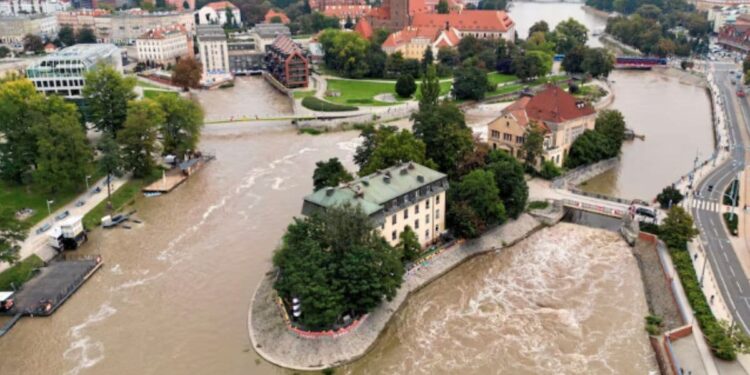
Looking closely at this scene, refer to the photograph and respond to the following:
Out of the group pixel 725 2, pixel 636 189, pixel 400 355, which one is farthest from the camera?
pixel 725 2

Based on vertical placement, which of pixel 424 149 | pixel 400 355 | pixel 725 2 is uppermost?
pixel 725 2

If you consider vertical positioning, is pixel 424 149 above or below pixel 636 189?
above

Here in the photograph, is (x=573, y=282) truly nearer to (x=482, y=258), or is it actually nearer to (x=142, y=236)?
(x=482, y=258)

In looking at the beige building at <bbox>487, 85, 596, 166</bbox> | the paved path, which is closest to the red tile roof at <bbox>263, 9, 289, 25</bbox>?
the paved path

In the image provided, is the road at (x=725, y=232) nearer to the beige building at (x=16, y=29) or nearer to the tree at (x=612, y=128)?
the tree at (x=612, y=128)

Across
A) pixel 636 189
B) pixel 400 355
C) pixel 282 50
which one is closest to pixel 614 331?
pixel 400 355

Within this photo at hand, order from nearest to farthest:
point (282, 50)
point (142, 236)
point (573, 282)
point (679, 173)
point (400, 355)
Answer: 1. point (400, 355)
2. point (573, 282)
3. point (142, 236)
4. point (679, 173)
5. point (282, 50)

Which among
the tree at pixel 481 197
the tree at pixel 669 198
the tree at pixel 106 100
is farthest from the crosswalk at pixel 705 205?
the tree at pixel 106 100

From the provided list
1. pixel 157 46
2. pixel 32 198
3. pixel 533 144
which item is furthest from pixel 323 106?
pixel 157 46
